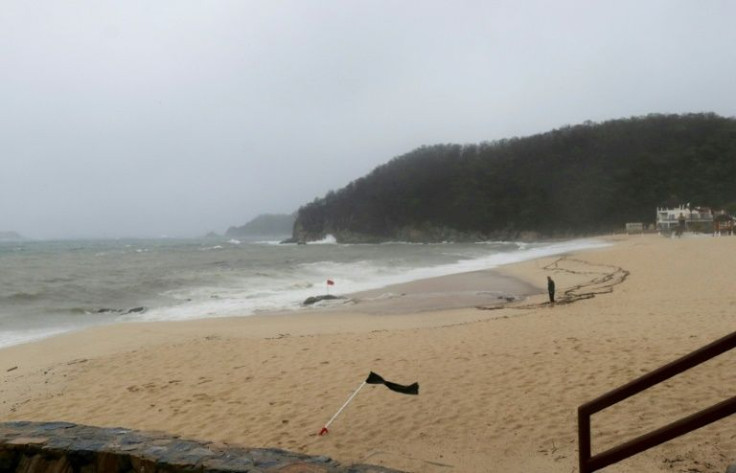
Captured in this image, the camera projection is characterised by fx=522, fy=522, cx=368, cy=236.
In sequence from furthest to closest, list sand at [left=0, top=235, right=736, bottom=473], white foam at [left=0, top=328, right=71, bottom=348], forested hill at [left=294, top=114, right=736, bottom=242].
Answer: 1. forested hill at [left=294, top=114, right=736, bottom=242]
2. white foam at [left=0, top=328, right=71, bottom=348]
3. sand at [left=0, top=235, right=736, bottom=473]

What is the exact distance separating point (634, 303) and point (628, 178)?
3621 inches

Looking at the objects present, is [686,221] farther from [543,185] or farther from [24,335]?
[24,335]

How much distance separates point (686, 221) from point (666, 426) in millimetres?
61762

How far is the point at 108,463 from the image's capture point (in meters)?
3.43

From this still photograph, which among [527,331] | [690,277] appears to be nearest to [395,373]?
[527,331]

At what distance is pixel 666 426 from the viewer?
2.45m

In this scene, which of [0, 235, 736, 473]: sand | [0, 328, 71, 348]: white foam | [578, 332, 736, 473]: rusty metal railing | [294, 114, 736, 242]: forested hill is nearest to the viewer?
[578, 332, 736, 473]: rusty metal railing

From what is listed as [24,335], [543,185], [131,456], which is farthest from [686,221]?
[131,456]

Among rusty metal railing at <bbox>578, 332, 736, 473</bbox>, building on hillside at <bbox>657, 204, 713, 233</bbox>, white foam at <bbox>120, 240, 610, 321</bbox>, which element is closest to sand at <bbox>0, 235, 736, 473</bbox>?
rusty metal railing at <bbox>578, 332, 736, 473</bbox>

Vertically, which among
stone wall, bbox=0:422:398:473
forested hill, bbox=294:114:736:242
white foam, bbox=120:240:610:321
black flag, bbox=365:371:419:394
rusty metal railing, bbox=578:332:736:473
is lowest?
white foam, bbox=120:240:610:321

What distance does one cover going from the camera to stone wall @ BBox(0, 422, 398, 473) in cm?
318

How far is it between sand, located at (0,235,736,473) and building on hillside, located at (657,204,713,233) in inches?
1799

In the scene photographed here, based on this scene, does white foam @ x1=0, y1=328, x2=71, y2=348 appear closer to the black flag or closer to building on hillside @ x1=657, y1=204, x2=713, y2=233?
the black flag

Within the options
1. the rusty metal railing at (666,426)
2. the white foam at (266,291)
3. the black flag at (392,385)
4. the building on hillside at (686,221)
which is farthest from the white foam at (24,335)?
the building on hillside at (686,221)
